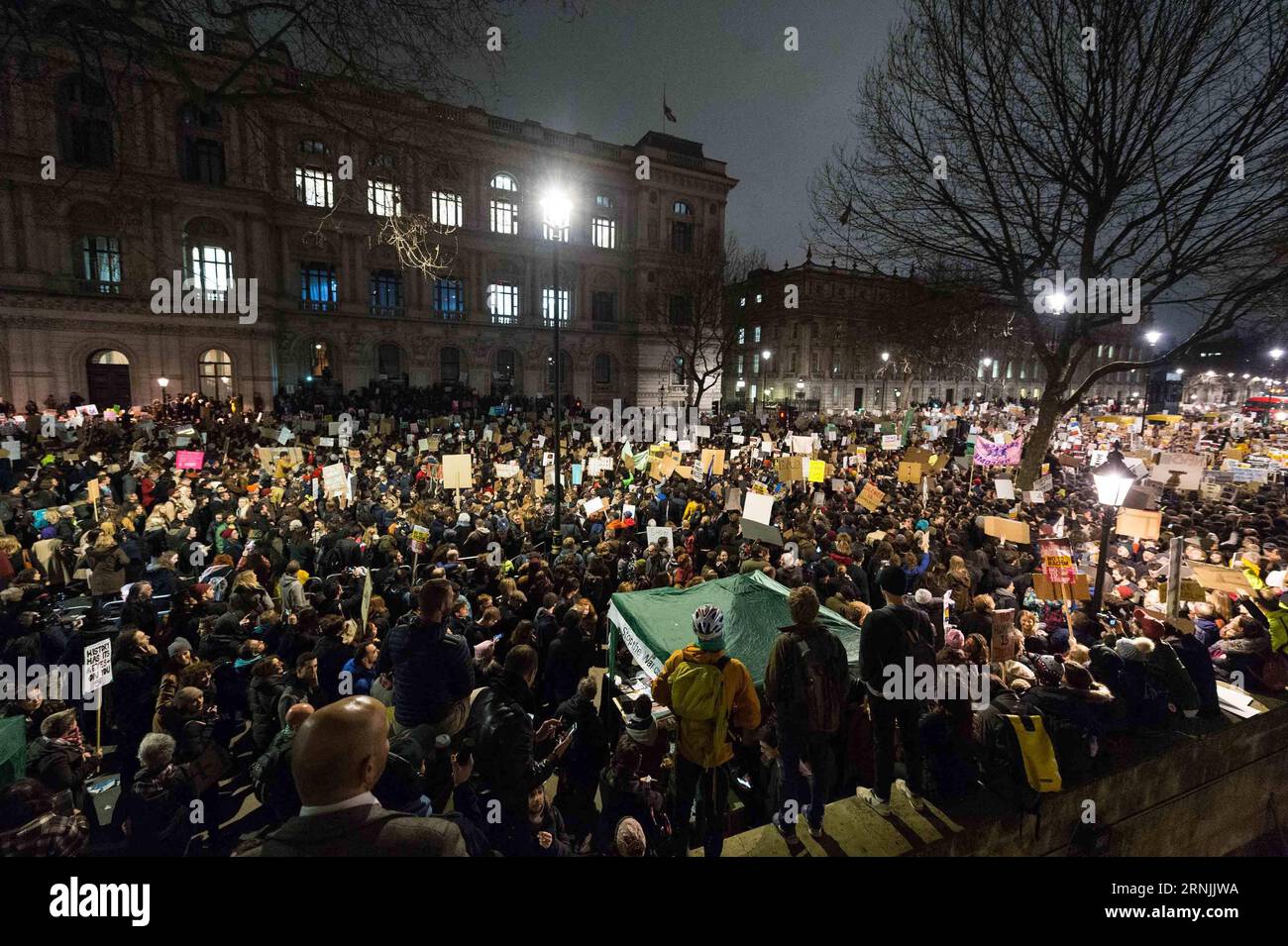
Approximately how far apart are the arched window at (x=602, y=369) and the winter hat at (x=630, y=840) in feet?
138

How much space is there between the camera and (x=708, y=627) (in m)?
3.36

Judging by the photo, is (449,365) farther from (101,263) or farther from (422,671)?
(422,671)

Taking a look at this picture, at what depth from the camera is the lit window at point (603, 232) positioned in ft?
142

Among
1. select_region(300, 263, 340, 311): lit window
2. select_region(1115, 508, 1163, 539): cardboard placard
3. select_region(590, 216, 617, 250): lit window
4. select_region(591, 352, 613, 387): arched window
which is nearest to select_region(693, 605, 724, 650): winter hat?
select_region(1115, 508, 1163, 539): cardboard placard

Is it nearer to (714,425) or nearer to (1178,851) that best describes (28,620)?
(1178,851)

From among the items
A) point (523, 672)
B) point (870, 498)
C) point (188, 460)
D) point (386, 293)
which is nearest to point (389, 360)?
point (386, 293)

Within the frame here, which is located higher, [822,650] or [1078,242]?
[1078,242]

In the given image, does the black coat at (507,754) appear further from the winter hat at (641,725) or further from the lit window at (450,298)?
the lit window at (450,298)

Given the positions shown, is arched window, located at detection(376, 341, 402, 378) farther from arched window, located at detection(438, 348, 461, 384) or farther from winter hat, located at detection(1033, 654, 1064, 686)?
winter hat, located at detection(1033, 654, 1064, 686)

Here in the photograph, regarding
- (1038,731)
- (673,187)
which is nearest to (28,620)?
(1038,731)

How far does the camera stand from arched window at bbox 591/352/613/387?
4434 cm

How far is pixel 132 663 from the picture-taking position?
487cm

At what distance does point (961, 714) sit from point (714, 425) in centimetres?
2871

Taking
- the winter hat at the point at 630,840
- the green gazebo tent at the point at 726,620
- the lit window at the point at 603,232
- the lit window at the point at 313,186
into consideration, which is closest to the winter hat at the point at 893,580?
the green gazebo tent at the point at 726,620
